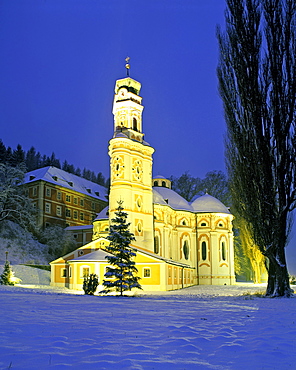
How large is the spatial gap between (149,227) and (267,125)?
22032 millimetres

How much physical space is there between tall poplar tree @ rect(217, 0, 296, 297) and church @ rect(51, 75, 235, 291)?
14.6 meters

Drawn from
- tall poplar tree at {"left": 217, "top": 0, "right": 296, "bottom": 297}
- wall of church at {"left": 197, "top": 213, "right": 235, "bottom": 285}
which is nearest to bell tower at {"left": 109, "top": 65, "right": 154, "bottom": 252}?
wall of church at {"left": 197, "top": 213, "right": 235, "bottom": 285}

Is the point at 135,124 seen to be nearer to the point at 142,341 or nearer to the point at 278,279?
the point at 278,279

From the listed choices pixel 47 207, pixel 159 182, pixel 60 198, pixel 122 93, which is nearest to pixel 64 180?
pixel 60 198

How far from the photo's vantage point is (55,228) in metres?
52.2

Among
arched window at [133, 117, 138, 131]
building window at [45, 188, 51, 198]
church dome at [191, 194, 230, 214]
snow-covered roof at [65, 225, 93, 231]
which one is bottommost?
snow-covered roof at [65, 225, 93, 231]

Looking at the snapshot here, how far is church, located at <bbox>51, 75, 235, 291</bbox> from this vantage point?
109 feet

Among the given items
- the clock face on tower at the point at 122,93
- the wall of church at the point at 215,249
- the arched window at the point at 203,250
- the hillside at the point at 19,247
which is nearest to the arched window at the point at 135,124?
the clock face on tower at the point at 122,93

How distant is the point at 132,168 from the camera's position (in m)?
39.4

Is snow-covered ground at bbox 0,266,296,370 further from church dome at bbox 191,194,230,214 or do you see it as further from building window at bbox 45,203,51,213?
building window at bbox 45,203,51,213

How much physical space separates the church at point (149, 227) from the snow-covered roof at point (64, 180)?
680 inches

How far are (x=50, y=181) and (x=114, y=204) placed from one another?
2215 cm

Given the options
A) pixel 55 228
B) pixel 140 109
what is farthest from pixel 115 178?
pixel 55 228

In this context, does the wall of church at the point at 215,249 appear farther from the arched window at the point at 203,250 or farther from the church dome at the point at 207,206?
the church dome at the point at 207,206
